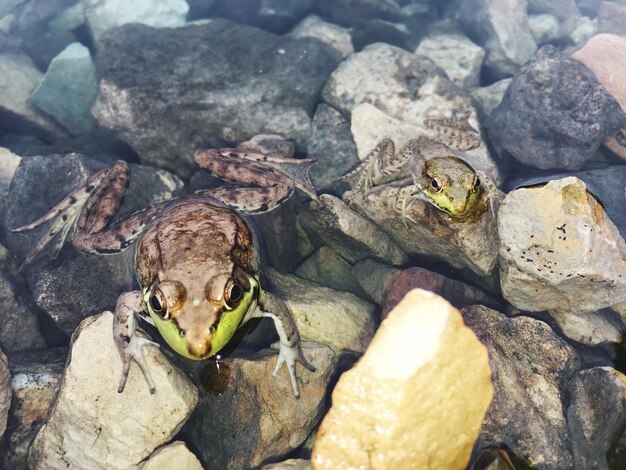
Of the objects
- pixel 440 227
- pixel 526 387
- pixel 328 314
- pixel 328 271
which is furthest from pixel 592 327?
pixel 328 271

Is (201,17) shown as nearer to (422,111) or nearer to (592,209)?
(422,111)

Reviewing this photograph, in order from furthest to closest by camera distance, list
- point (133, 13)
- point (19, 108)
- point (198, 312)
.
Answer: point (133, 13) < point (19, 108) < point (198, 312)

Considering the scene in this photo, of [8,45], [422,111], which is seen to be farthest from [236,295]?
[8,45]

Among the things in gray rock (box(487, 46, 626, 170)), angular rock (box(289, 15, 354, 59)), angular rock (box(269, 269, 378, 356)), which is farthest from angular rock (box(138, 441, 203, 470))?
angular rock (box(289, 15, 354, 59))

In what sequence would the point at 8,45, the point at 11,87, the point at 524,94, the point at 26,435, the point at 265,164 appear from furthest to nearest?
1. the point at 8,45
2. the point at 11,87
3. the point at 524,94
4. the point at 265,164
5. the point at 26,435

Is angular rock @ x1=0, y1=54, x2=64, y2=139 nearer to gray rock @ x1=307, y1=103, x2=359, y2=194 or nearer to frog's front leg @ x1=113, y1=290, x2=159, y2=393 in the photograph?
gray rock @ x1=307, y1=103, x2=359, y2=194

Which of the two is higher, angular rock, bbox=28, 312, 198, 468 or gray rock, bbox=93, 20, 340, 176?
gray rock, bbox=93, 20, 340, 176

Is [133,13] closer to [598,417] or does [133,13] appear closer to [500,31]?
[500,31]
